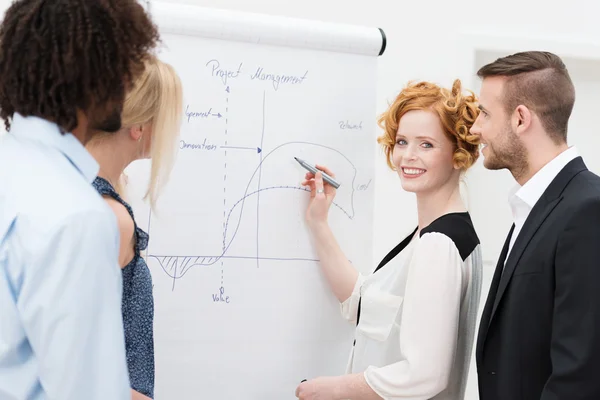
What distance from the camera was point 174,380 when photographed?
72.1 inches

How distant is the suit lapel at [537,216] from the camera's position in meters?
1.58

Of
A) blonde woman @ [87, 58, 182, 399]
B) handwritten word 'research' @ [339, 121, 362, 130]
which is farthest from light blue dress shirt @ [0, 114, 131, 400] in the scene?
handwritten word 'research' @ [339, 121, 362, 130]

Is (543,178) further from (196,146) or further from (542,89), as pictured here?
(196,146)

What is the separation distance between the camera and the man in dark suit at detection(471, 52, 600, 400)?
145cm

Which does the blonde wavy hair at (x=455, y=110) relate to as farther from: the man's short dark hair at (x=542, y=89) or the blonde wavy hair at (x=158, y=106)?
the blonde wavy hair at (x=158, y=106)

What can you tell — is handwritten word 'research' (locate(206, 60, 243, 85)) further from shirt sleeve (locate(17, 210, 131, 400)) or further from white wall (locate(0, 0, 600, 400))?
shirt sleeve (locate(17, 210, 131, 400))

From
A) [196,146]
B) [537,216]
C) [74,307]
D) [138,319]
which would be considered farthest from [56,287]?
[537,216]

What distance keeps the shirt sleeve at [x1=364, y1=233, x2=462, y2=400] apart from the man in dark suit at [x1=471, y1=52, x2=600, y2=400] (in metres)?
0.08

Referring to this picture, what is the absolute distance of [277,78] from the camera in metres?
1.93

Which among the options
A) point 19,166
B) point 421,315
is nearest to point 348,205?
point 421,315

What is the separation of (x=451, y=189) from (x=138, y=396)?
0.93m

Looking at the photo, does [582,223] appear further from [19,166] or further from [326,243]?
[19,166]

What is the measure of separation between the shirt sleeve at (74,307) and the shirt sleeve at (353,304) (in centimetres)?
109

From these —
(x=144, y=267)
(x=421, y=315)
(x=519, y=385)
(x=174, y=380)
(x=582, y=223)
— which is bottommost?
(x=174, y=380)
